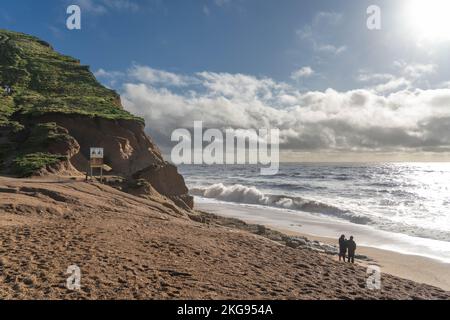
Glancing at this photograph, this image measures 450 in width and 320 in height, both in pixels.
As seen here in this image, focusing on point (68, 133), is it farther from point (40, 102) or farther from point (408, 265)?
point (408, 265)

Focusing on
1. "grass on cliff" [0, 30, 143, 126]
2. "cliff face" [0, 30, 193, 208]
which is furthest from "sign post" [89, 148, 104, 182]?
"grass on cliff" [0, 30, 143, 126]

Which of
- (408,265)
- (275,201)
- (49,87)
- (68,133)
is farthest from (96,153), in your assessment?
(275,201)

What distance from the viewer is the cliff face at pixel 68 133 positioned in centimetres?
2334

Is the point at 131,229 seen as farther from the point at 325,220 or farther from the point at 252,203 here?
the point at 252,203

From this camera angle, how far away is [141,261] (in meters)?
9.75

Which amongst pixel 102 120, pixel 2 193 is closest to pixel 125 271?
pixel 2 193

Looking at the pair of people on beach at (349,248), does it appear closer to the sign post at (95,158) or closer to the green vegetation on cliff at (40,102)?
the sign post at (95,158)

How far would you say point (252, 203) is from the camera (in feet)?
149

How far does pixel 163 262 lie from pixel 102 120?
22.1 m

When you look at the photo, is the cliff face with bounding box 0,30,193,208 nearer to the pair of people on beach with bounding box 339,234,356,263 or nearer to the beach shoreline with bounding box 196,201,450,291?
the pair of people on beach with bounding box 339,234,356,263

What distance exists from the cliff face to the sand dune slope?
750 centimetres

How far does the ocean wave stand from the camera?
113ft

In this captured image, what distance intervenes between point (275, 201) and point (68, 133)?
26.9m

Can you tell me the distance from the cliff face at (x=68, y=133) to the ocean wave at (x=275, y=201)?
17105 millimetres
